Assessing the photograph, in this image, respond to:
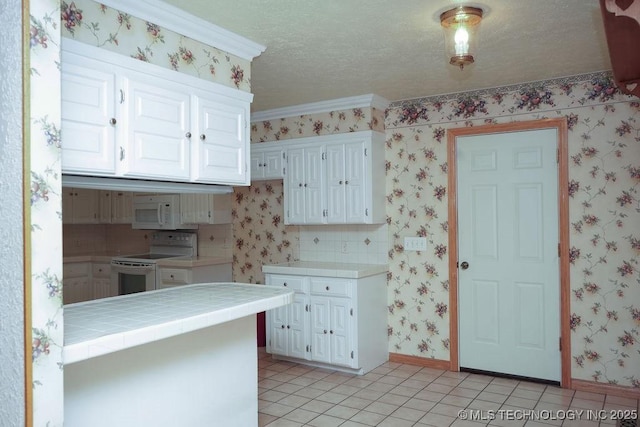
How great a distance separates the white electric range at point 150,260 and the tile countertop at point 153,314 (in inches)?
101

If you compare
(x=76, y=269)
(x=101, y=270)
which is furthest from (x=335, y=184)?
(x=76, y=269)

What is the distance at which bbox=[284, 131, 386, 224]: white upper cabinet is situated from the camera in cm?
442

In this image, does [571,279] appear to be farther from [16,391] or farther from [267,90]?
[16,391]

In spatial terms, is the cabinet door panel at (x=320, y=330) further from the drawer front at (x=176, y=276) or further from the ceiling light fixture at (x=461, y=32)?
the ceiling light fixture at (x=461, y=32)

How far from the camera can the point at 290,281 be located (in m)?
4.50

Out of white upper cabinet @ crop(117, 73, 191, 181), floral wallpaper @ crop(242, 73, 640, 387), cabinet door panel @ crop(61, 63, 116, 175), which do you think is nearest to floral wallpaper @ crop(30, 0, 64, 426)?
cabinet door panel @ crop(61, 63, 116, 175)

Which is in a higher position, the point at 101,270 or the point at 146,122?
the point at 146,122

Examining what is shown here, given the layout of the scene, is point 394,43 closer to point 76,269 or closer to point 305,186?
point 305,186

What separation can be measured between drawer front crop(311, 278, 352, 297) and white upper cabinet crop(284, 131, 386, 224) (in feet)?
1.84

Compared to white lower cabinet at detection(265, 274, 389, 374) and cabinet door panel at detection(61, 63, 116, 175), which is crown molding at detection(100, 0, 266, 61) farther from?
white lower cabinet at detection(265, 274, 389, 374)

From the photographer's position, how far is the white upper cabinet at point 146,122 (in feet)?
7.09

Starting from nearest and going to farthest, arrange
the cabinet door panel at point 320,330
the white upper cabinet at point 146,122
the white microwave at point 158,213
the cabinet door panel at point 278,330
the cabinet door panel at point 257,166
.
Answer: the white upper cabinet at point 146,122 < the cabinet door panel at point 320,330 < the cabinet door panel at point 278,330 < the cabinet door panel at point 257,166 < the white microwave at point 158,213

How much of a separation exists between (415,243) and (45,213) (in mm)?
3384

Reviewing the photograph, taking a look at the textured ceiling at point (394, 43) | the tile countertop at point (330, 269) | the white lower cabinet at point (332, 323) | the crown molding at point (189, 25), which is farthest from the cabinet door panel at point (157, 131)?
the white lower cabinet at point (332, 323)
